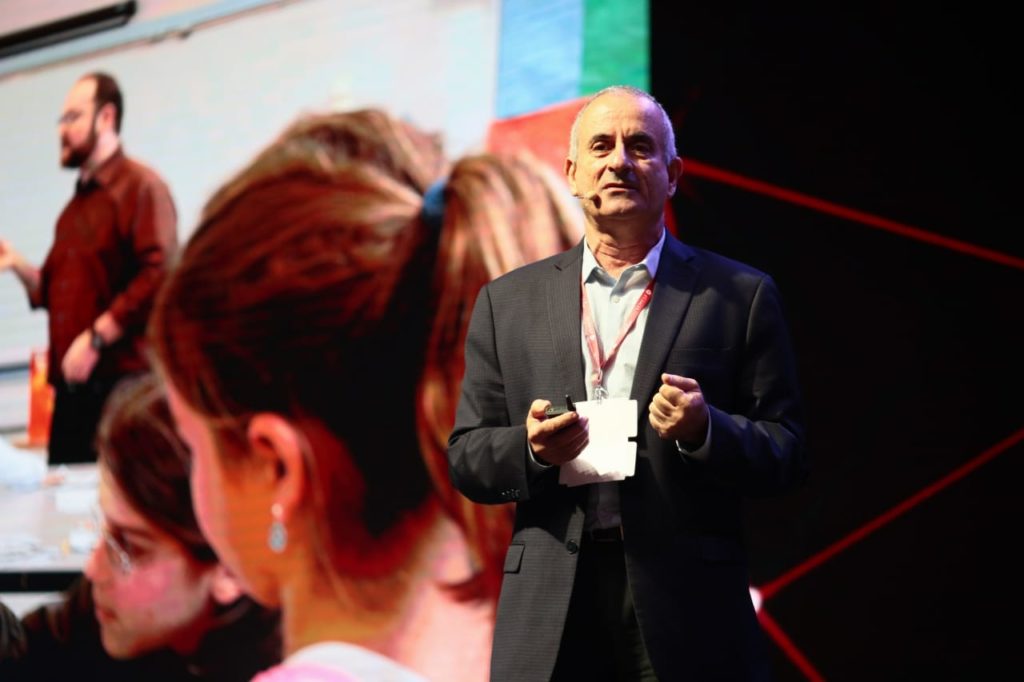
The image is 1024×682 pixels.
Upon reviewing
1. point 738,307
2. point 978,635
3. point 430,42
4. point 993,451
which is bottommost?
point 978,635

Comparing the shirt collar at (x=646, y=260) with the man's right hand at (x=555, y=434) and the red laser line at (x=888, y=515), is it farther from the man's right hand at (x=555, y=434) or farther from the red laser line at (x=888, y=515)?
the red laser line at (x=888, y=515)

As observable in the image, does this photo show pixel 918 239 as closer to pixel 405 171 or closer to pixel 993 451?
pixel 993 451

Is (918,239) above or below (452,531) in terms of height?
above

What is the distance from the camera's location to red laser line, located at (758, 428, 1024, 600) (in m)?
2.45

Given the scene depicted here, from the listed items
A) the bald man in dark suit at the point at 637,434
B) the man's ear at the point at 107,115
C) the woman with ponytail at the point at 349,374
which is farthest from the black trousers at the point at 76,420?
the bald man in dark suit at the point at 637,434

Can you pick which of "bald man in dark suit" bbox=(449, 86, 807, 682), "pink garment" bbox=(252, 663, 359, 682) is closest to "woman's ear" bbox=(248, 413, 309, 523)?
"pink garment" bbox=(252, 663, 359, 682)

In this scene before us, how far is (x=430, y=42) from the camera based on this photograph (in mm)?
3326

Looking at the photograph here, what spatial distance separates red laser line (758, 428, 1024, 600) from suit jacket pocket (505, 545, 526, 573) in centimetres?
114

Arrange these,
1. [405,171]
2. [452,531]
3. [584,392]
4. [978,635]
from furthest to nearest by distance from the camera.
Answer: [405,171], [452,531], [978,635], [584,392]

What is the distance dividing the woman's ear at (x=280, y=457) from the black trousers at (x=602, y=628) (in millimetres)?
1874

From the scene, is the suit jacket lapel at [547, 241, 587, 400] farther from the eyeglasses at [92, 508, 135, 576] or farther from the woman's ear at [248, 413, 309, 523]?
the eyeglasses at [92, 508, 135, 576]

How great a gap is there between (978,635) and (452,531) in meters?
1.30

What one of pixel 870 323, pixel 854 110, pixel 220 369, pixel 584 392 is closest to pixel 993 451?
pixel 870 323

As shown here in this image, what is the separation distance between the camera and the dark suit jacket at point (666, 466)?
58.2 inches
